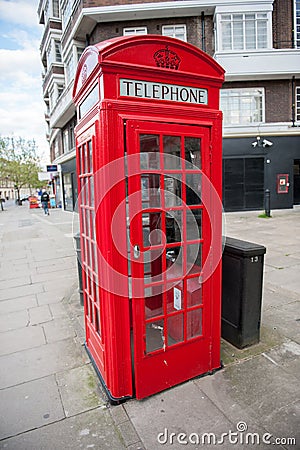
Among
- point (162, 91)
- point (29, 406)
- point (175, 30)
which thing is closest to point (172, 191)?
point (162, 91)

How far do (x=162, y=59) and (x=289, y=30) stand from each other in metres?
17.4

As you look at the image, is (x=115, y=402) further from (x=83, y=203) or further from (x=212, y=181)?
(x=212, y=181)

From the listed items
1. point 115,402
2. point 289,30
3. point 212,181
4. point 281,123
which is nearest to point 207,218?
point 212,181

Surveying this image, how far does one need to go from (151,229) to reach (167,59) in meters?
1.35

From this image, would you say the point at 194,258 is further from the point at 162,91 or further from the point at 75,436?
the point at 75,436

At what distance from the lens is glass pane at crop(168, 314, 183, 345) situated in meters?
2.68

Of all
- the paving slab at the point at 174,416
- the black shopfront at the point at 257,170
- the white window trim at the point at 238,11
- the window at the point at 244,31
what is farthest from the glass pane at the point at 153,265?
the window at the point at 244,31

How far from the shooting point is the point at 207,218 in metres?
2.71

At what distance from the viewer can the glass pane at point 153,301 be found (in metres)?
2.52

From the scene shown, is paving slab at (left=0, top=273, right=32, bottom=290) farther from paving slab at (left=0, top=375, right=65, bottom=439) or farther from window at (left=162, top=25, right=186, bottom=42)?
window at (left=162, top=25, right=186, bottom=42)

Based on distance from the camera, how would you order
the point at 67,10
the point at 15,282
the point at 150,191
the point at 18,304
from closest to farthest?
1. the point at 150,191
2. the point at 18,304
3. the point at 15,282
4. the point at 67,10

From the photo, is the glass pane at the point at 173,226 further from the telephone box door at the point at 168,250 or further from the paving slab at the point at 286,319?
the paving slab at the point at 286,319

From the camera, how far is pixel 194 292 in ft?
9.13

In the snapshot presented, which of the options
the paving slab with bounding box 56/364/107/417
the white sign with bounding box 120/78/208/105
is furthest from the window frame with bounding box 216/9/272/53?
the paving slab with bounding box 56/364/107/417
